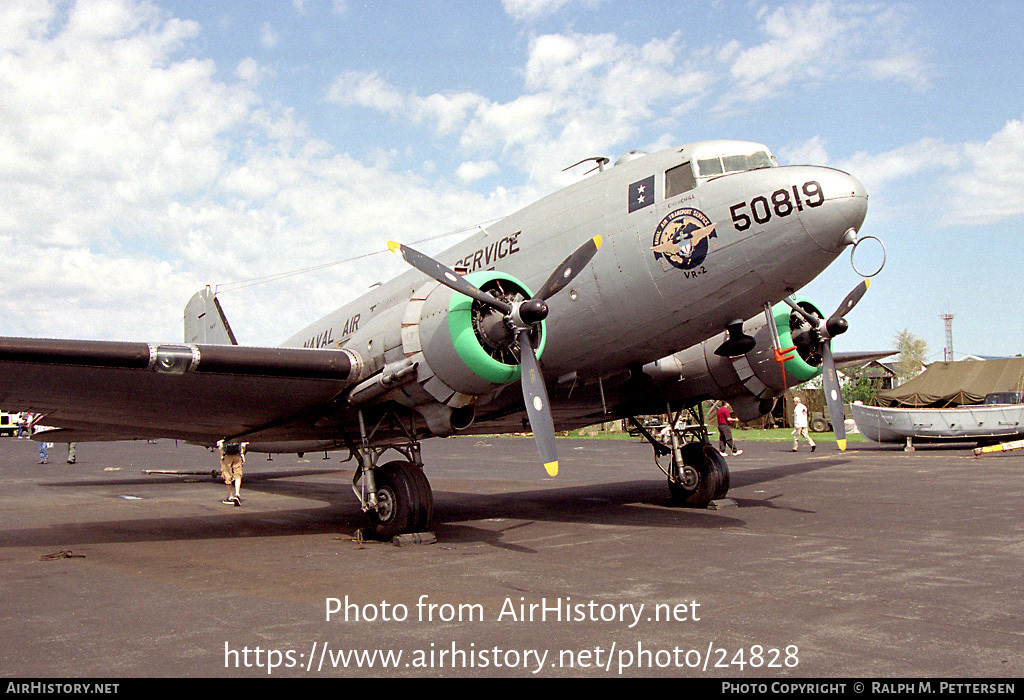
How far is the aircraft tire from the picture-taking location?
10602 mm

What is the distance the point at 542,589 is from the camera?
282 inches

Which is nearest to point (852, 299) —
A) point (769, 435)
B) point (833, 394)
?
point (833, 394)

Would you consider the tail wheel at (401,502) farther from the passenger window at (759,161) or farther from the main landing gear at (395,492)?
the passenger window at (759,161)

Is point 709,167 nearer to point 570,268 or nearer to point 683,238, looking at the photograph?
point 683,238

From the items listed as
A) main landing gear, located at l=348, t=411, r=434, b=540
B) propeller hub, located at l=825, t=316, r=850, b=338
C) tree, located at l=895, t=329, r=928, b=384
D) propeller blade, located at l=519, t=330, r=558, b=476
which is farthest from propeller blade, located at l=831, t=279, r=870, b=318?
tree, located at l=895, t=329, r=928, b=384

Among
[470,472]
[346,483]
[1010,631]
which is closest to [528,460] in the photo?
[470,472]

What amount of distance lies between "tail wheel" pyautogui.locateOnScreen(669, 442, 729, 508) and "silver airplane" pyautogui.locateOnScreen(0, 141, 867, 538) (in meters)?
2.45

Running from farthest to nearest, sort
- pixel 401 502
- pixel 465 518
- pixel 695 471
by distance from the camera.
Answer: pixel 695 471 → pixel 465 518 → pixel 401 502

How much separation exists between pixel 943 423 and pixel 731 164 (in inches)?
900

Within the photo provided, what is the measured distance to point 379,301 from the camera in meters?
15.0

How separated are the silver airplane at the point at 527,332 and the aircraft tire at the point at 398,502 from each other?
0.03 meters

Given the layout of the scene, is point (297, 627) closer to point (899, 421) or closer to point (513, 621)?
point (513, 621)

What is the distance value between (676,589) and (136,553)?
24.6 feet

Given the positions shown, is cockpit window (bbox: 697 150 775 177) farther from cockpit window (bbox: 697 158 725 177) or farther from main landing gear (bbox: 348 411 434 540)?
main landing gear (bbox: 348 411 434 540)
